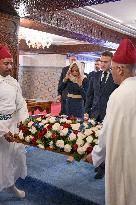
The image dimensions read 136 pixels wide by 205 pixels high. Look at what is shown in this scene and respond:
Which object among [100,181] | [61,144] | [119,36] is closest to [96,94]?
[100,181]

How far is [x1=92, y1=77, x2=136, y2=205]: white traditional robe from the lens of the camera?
239 cm

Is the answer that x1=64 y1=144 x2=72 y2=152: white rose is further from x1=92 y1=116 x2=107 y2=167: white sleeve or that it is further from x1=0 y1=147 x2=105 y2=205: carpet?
x1=0 y1=147 x2=105 y2=205: carpet

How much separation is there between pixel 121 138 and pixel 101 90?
2.01 meters

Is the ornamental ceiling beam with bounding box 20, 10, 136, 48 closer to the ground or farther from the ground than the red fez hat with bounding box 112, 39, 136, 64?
farther from the ground

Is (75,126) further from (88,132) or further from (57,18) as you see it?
(57,18)

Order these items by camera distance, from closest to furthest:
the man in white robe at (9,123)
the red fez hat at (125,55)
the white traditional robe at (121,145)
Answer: the white traditional robe at (121,145), the red fez hat at (125,55), the man in white robe at (9,123)

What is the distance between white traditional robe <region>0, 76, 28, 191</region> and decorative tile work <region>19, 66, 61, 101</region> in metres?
12.7

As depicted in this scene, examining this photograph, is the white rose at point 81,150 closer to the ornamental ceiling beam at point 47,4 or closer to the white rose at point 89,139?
the white rose at point 89,139

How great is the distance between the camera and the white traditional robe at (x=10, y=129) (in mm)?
3756

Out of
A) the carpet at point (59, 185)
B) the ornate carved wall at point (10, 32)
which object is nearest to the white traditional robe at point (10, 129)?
the carpet at point (59, 185)

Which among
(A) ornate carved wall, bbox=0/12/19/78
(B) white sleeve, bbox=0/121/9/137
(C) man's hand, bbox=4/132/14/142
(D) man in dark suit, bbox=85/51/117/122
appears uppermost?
(A) ornate carved wall, bbox=0/12/19/78

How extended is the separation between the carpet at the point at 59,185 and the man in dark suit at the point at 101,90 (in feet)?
1.07

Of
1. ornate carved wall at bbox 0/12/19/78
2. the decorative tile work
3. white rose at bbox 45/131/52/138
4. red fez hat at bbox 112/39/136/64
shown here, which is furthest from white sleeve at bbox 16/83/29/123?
the decorative tile work

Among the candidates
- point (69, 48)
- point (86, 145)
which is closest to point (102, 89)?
point (86, 145)
